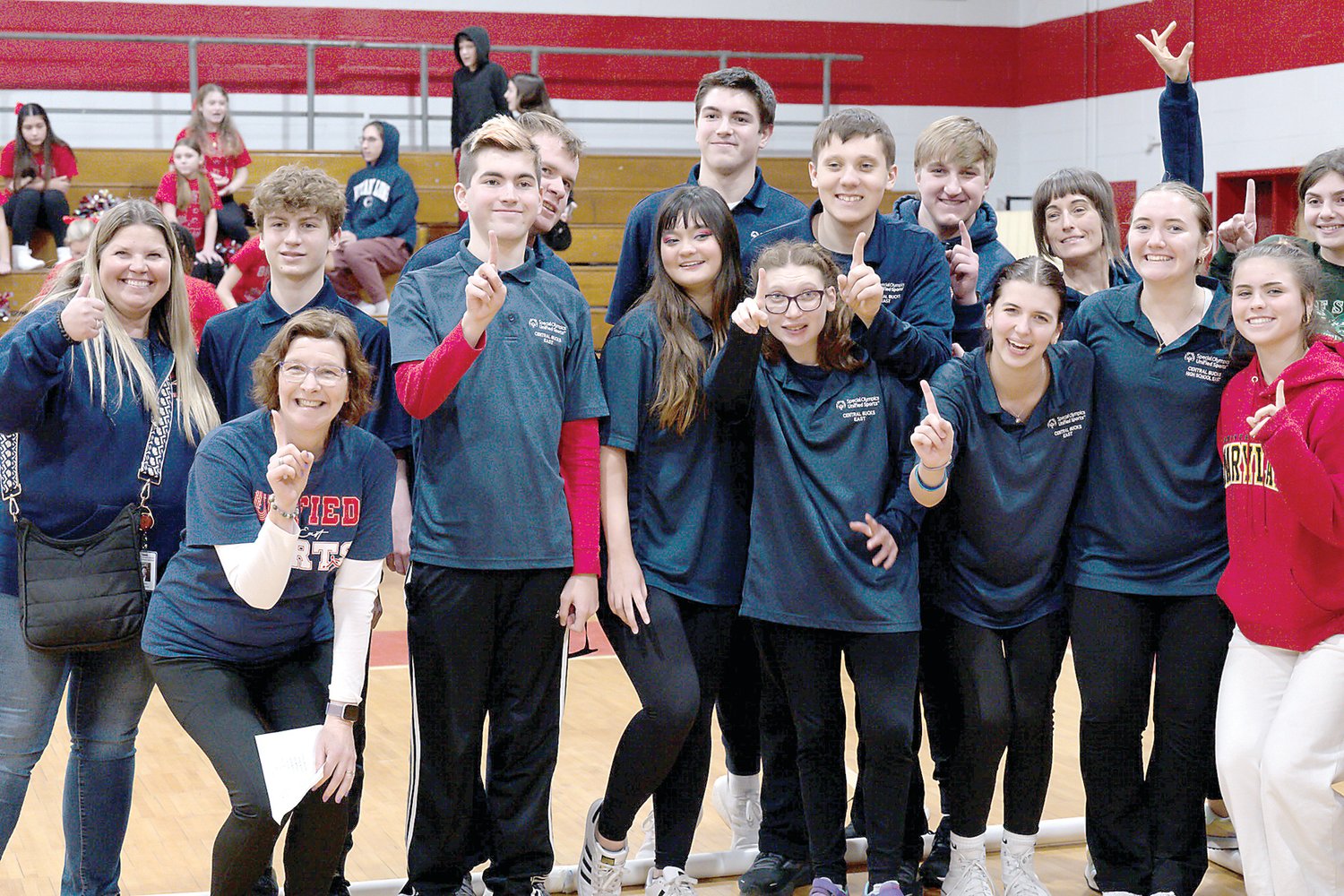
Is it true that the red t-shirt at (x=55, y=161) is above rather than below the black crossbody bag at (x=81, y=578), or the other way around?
above

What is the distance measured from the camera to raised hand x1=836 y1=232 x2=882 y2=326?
9.89 feet

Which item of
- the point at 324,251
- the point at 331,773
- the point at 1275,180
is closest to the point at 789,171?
the point at 1275,180

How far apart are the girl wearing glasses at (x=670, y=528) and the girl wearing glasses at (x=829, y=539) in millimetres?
91

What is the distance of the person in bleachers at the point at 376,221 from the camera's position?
375 inches

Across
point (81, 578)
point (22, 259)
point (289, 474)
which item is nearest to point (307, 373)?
point (289, 474)

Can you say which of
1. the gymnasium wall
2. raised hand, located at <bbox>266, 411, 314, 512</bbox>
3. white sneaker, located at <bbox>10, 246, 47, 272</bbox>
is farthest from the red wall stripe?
raised hand, located at <bbox>266, 411, 314, 512</bbox>

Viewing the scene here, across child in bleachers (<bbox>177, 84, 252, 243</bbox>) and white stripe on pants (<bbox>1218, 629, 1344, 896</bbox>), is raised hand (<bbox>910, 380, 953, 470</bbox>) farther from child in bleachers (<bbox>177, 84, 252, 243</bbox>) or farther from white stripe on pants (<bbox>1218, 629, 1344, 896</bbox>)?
child in bleachers (<bbox>177, 84, 252, 243</bbox>)

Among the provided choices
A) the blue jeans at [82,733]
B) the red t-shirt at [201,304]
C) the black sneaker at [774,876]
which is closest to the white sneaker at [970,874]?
the black sneaker at [774,876]

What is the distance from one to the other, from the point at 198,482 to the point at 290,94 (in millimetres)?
9750

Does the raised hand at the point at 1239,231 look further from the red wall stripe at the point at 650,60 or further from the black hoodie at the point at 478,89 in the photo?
the black hoodie at the point at 478,89

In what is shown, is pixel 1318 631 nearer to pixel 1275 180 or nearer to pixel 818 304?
pixel 818 304

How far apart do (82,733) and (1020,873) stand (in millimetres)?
2304

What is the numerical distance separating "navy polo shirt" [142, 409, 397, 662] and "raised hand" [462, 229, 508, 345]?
38cm

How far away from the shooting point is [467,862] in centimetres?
323
